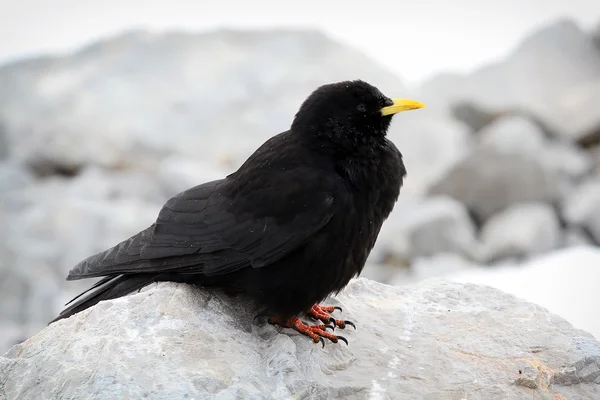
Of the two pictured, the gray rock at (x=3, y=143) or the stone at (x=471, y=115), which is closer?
the gray rock at (x=3, y=143)

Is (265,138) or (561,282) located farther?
(265,138)

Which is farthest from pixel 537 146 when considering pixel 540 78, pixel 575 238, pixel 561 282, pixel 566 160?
pixel 561 282

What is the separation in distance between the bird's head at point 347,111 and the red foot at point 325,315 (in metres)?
0.97

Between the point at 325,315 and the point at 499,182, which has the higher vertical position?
the point at 499,182

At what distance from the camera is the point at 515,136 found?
11.7m

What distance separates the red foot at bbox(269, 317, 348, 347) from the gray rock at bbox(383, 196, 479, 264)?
585cm

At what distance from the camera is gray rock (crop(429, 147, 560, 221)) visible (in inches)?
430

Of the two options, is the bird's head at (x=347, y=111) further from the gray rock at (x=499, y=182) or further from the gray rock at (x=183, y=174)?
the gray rock at (x=499, y=182)

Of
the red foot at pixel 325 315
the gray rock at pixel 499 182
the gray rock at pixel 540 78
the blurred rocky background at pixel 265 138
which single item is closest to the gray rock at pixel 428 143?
the blurred rocky background at pixel 265 138

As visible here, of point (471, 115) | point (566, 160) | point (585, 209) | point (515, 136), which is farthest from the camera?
point (471, 115)

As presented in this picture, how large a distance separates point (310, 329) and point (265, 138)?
861cm

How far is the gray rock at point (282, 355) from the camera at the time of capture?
3.46 metres

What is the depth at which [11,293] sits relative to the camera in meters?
8.76

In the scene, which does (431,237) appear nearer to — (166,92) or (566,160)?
(566,160)
